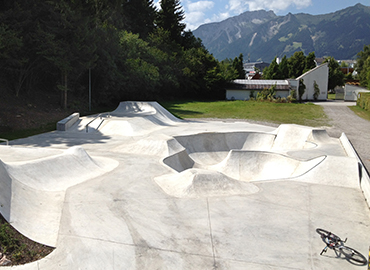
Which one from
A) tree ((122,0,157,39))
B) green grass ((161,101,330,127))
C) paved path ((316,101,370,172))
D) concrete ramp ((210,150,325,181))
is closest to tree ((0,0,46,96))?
concrete ramp ((210,150,325,181))

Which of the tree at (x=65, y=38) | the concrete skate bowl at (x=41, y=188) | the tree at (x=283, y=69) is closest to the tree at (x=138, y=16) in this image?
the tree at (x=65, y=38)

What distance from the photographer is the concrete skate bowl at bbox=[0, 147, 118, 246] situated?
19.3 ft

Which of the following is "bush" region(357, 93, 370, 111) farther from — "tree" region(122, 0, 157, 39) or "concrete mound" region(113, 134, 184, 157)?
"tree" region(122, 0, 157, 39)

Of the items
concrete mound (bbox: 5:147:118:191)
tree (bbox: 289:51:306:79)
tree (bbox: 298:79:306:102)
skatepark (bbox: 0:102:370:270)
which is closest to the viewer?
skatepark (bbox: 0:102:370:270)

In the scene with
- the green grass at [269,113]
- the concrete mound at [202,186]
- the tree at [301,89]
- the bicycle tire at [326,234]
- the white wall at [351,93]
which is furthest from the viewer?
the white wall at [351,93]

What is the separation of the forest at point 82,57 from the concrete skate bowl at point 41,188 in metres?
9.86

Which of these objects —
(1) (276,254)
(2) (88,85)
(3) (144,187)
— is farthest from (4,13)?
(1) (276,254)

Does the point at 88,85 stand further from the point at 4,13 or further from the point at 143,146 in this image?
the point at 143,146

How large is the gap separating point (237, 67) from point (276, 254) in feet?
212

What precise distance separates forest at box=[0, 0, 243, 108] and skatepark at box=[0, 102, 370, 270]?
34.7 feet

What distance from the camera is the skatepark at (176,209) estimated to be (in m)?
5.22

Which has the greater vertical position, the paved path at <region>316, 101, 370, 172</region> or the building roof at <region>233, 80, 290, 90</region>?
the building roof at <region>233, 80, 290, 90</region>

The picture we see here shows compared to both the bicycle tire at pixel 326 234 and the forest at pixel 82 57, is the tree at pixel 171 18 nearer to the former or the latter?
the forest at pixel 82 57

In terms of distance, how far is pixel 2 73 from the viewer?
1988 cm
